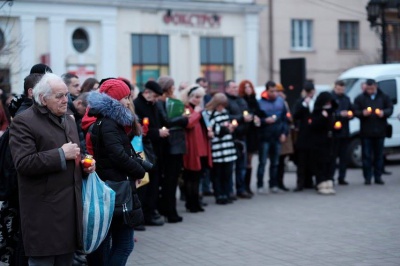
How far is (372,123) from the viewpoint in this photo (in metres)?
15.5

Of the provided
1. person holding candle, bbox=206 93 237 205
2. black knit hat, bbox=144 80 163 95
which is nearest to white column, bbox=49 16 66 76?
person holding candle, bbox=206 93 237 205

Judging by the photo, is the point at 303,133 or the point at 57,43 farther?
the point at 57,43

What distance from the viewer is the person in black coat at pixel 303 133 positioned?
14.4m

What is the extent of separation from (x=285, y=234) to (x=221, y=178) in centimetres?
314

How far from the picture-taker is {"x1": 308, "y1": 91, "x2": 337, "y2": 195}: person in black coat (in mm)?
14031

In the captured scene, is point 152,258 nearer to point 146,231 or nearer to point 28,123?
point 146,231

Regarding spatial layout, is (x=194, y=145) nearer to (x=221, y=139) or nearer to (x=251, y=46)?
(x=221, y=139)

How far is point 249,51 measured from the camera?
113 ft

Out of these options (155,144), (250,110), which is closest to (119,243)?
(155,144)

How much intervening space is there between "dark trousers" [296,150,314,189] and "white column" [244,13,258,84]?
1975 cm

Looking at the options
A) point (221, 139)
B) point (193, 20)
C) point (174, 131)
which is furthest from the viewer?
point (193, 20)

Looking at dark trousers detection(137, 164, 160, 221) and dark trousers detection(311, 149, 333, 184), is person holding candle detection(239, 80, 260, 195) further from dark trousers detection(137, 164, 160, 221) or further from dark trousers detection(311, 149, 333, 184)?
dark trousers detection(137, 164, 160, 221)

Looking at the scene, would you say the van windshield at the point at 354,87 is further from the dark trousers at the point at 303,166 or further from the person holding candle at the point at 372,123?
the dark trousers at the point at 303,166

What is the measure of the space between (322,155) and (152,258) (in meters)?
6.15
